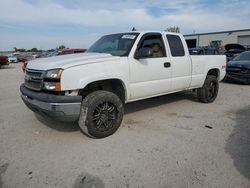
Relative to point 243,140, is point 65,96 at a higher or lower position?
higher

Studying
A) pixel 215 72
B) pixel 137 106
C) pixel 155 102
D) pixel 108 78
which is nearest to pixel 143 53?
pixel 108 78

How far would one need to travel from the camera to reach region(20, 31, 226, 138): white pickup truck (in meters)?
3.65

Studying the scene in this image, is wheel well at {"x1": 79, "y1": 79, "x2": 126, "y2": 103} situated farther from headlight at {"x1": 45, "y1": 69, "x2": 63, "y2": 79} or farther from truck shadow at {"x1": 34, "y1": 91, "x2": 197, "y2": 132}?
truck shadow at {"x1": 34, "y1": 91, "x2": 197, "y2": 132}

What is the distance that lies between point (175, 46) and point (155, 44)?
593mm

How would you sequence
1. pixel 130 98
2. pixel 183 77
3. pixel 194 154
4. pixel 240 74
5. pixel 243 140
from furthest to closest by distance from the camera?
1. pixel 240 74
2. pixel 183 77
3. pixel 130 98
4. pixel 243 140
5. pixel 194 154

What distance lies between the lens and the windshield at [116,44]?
181 inches

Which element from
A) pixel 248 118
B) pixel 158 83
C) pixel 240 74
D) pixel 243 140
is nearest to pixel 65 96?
pixel 158 83

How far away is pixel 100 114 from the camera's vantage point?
13.4 feet

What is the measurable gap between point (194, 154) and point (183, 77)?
2.47 meters

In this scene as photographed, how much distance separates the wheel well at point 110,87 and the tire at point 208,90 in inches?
115

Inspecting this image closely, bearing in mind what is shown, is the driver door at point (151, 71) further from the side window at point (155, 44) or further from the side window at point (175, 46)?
the side window at point (175, 46)

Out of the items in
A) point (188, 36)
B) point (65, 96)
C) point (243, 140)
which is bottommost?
point (243, 140)

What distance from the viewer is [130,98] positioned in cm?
457

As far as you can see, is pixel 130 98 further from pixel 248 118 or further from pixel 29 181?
pixel 248 118
